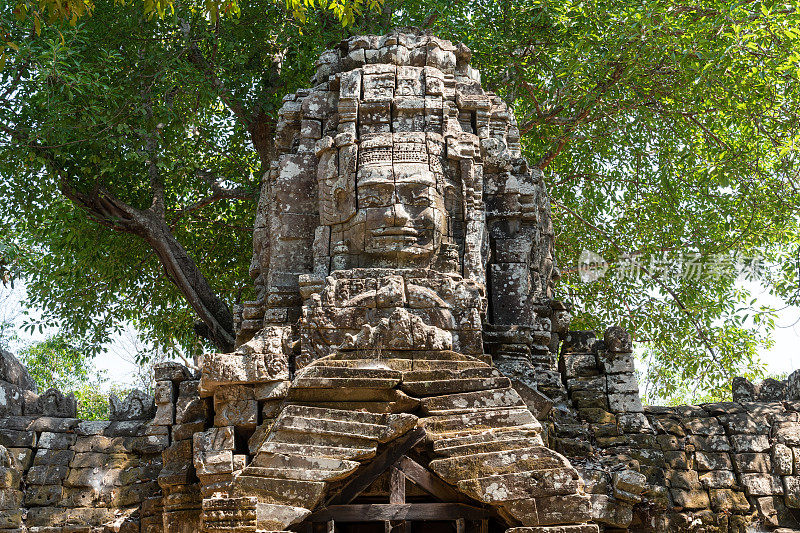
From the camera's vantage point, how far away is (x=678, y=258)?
1692cm

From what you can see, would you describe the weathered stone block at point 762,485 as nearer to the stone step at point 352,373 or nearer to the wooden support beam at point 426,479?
the wooden support beam at point 426,479

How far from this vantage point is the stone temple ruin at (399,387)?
7898 mm

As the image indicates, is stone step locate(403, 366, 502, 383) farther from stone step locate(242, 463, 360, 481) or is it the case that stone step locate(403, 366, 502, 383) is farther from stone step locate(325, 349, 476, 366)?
stone step locate(242, 463, 360, 481)

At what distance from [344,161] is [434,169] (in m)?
1.08

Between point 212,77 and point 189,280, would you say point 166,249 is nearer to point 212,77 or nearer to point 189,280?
point 189,280

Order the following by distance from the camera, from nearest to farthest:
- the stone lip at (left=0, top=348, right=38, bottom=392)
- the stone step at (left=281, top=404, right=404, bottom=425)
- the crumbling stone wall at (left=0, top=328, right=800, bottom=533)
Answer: the stone step at (left=281, top=404, right=404, bottom=425) → the crumbling stone wall at (left=0, top=328, right=800, bottom=533) → the stone lip at (left=0, top=348, right=38, bottom=392)

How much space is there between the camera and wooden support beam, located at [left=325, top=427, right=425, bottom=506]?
25.3ft

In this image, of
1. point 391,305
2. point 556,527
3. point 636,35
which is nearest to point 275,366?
point 391,305

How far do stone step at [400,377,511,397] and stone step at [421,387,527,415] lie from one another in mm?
62

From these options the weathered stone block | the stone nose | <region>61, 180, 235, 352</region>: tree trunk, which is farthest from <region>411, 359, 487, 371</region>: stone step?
<region>61, 180, 235, 352</region>: tree trunk

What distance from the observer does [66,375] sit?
23406 millimetres

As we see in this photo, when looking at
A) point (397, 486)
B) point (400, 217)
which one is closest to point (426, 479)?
point (397, 486)

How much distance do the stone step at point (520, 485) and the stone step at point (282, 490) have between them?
1184mm

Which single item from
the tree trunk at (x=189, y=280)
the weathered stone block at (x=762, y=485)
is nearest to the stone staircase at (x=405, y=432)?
the weathered stone block at (x=762, y=485)
